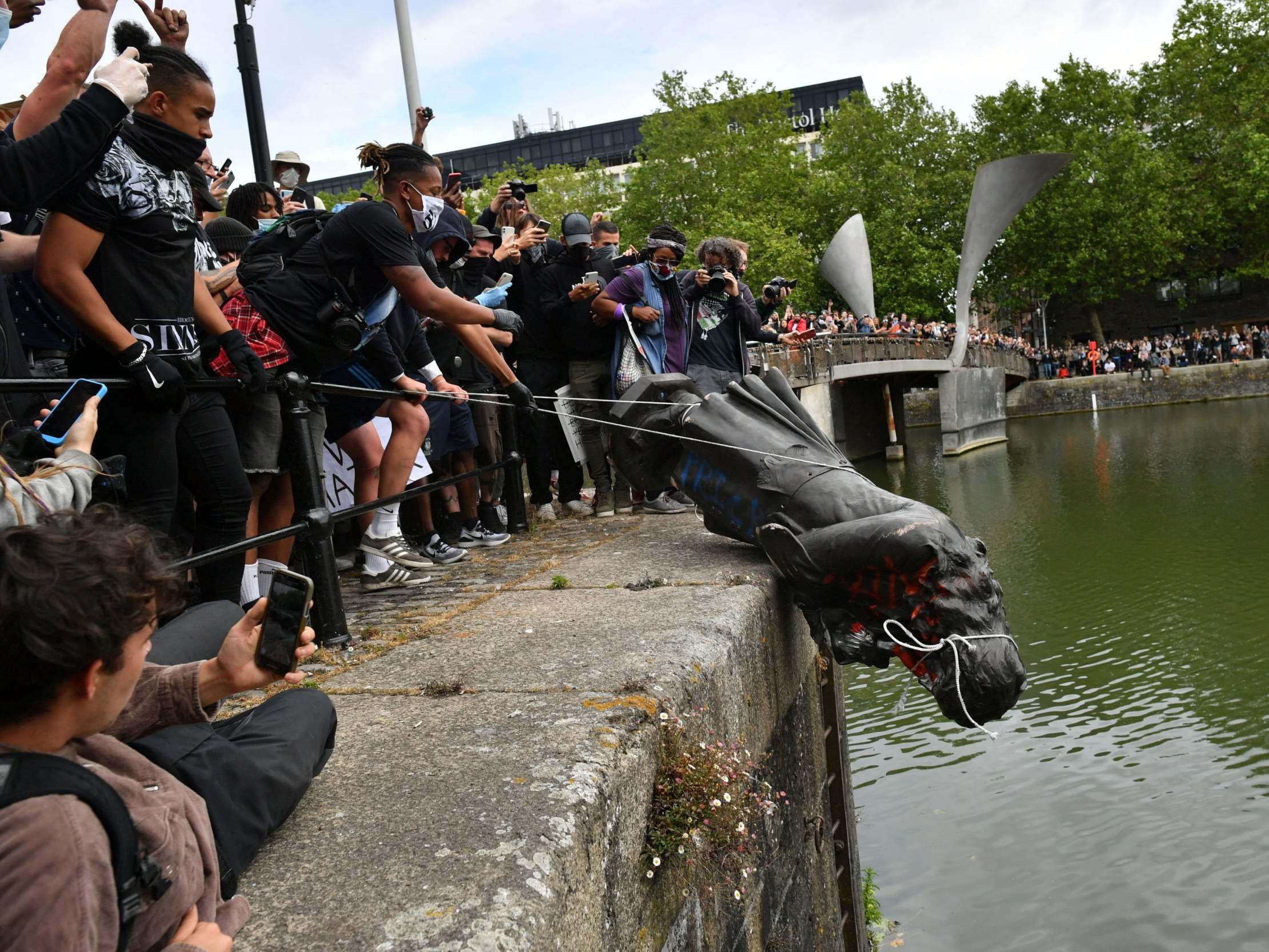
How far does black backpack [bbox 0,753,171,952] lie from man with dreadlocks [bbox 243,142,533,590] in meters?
2.73

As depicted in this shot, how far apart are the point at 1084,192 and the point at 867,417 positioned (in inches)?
697

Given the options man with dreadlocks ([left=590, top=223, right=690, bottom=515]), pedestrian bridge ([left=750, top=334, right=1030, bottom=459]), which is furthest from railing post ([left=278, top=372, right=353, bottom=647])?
pedestrian bridge ([left=750, top=334, right=1030, bottom=459])

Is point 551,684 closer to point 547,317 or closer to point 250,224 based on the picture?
point 250,224

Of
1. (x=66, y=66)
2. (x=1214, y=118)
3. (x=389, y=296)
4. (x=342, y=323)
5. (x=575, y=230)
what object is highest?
(x=1214, y=118)

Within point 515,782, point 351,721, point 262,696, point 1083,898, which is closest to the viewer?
point 515,782

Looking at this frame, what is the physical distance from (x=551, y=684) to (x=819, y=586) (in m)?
1.37

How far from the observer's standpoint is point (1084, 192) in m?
42.1

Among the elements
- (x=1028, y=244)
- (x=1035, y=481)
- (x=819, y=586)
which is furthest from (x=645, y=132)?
(x=819, y=586)

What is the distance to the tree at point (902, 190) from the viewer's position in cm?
4134

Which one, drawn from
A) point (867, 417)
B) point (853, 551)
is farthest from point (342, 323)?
point (867, 417)

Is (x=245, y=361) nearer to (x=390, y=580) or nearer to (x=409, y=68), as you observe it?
(x=390, y=580)

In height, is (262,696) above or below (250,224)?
below

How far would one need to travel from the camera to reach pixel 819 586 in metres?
3.66

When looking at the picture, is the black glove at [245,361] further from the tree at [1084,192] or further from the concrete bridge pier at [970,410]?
the tree at [1084,192]
